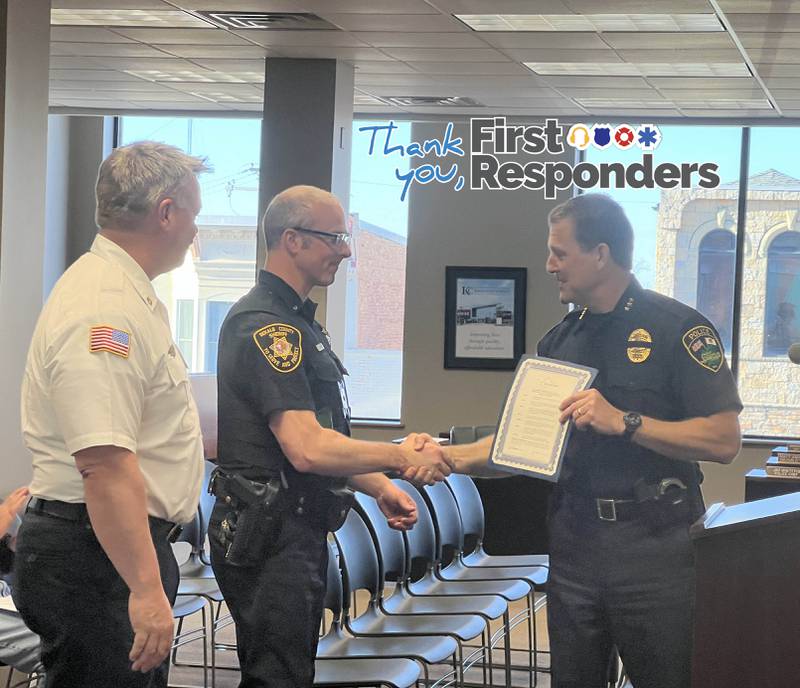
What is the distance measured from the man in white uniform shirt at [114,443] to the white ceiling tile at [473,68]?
5.06 metres

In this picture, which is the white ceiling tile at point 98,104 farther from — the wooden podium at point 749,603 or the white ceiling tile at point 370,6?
the wooden podium at point 749,603

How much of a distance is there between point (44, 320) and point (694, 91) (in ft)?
21.0

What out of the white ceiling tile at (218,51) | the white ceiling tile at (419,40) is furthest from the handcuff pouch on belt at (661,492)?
the white ceiling tile at (218,51)

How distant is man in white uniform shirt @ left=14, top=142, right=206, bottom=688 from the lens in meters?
2.15

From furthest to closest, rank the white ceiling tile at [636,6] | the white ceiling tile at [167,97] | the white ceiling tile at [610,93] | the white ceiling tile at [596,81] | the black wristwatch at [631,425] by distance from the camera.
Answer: the white ceiling tile at [167,97]
the white ceiling tile at [610,93]
the white ceiling tile at [596,81]
the white ceiling tile at [636,6]
the black wristwatch at [631,425]

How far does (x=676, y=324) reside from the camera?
2807 millimetres

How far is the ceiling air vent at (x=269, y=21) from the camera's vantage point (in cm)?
611

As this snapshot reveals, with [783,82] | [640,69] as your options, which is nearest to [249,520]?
[640,69]

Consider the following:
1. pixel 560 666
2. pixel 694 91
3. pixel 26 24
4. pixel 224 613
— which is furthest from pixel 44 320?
pixel 694 91

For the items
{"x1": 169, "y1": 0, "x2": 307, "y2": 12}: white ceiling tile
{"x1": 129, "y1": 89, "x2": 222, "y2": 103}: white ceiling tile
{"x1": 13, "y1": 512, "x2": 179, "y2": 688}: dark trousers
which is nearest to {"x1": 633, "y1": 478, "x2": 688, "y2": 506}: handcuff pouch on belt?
{"x1": 13, "y1": 512, "x2": 179, "y2": 688}: dark trousers

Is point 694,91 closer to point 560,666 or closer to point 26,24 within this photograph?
point 26,24

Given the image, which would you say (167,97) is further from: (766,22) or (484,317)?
(766,22)

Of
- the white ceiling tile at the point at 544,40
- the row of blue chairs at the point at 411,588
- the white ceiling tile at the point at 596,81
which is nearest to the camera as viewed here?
the row of blue chairs at the point at 411,588

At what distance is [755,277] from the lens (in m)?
9.38
